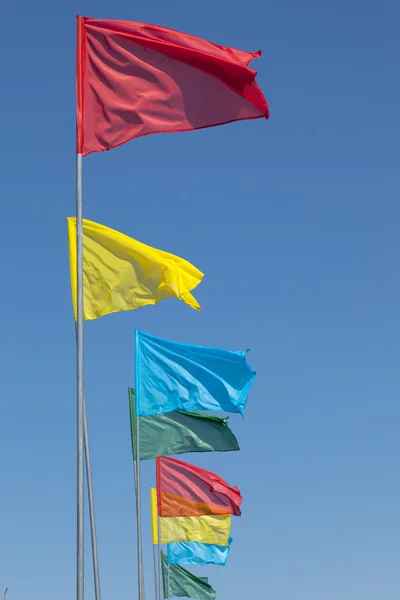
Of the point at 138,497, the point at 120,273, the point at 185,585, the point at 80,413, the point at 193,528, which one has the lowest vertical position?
the point at 80,413

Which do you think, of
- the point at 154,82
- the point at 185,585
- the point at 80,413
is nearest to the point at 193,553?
the point at 185,585

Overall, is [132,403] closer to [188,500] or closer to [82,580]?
[188,500]

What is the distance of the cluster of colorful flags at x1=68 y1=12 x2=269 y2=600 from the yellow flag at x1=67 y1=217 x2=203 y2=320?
2 centimetres

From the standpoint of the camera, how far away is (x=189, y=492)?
40.8 m

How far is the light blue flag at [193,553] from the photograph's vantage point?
153 ft

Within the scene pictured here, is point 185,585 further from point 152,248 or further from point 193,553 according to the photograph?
point 152,248

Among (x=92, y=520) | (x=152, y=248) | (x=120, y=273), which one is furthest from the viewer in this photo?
(x=152, y=248)

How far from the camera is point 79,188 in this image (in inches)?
672

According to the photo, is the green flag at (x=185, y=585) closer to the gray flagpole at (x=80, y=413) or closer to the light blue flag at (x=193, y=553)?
the light blue flag at (x=193, y=553)

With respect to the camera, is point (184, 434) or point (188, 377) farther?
point (184, 434)

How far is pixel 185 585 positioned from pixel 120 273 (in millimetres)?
33724

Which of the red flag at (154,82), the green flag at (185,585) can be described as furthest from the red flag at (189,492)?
the red flag at (154,82)

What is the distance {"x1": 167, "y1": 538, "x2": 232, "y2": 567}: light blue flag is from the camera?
46.6 metres

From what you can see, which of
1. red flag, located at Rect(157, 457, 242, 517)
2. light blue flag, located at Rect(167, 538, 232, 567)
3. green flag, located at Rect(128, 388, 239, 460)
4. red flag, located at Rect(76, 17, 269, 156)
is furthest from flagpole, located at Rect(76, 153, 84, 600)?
light blue flag, located at Rect(167, 538, 232, 567)
